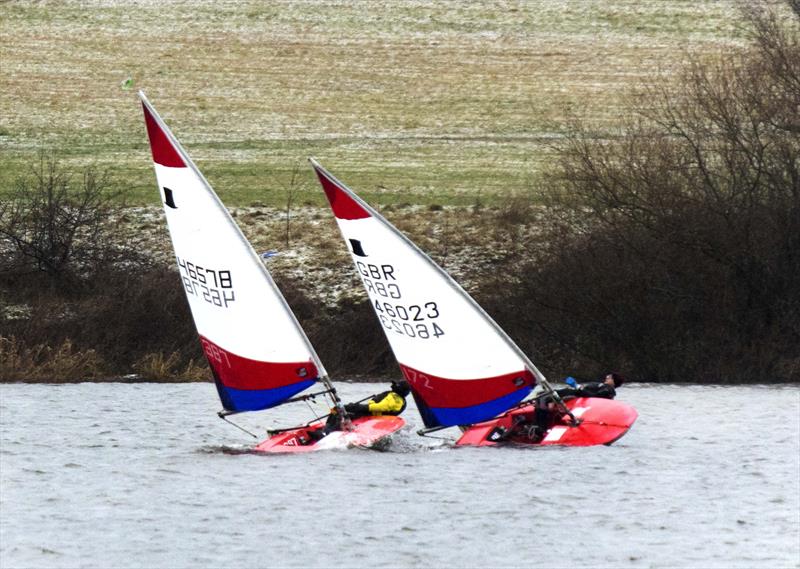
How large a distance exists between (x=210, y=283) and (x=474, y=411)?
411 cm

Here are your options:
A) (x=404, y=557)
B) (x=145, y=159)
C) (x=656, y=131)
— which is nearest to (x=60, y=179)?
(x=145, y=159)

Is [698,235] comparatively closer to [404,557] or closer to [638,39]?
[404,557]

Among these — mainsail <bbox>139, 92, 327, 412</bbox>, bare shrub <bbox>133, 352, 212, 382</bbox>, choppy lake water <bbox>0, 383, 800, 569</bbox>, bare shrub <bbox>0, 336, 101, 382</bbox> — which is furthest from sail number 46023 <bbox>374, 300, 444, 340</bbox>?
bare shrub <bbox>0, 336, 101, 382</bbox>

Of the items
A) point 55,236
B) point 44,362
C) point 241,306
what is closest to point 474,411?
point 241,306

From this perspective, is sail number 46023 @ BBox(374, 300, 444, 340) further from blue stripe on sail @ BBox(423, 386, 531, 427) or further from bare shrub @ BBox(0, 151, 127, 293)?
bare shrub @ BBox(0, 151, 127, 293)

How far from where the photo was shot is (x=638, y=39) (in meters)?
57.4

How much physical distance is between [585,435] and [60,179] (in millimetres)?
19906

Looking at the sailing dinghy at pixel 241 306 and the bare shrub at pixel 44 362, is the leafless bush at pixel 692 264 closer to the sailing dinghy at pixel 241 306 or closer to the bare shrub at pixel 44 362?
the bare shrub at pixel 44 362

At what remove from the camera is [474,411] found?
74.6 ft

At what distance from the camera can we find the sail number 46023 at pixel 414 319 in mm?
22438

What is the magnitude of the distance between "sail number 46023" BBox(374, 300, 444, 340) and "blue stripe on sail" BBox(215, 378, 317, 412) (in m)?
1.45

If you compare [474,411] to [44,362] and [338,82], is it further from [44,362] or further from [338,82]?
[338,82]

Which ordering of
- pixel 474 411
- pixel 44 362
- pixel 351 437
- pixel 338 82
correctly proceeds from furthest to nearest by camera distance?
1. pixel 338 82
2. pixel 44 362
3. pixel 474 411
4. pixel 351 437

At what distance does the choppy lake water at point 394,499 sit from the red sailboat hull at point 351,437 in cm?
24
